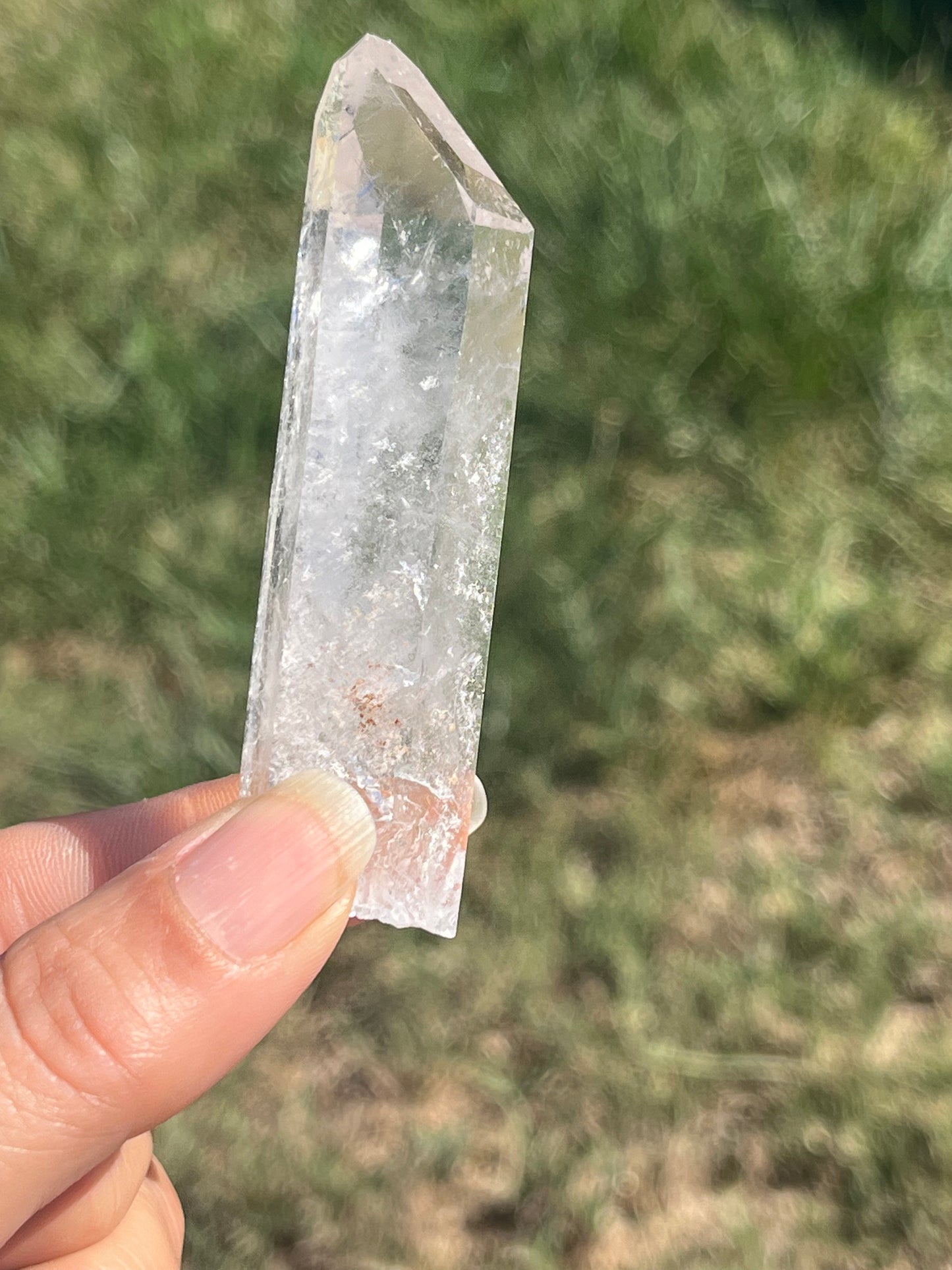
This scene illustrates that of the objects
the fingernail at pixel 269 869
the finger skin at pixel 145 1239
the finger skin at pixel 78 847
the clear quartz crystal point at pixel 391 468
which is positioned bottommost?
the finger skin at pixel 145 1239

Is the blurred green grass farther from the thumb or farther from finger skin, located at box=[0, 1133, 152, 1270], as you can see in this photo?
the thumb

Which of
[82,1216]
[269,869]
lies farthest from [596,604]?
[82,1216]

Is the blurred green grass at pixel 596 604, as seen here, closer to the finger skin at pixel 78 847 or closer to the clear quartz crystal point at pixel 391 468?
the finger skin at pixel 78 847

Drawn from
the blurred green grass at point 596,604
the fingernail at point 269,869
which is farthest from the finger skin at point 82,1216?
the fingernail at point 269,869

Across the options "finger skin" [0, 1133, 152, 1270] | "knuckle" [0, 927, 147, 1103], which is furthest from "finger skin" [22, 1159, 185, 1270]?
"knuckle" [0, 927, 147, 1103]

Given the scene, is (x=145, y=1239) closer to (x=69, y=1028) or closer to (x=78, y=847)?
(x=78, y=847)

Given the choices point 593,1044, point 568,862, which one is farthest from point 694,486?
point 593,1044
